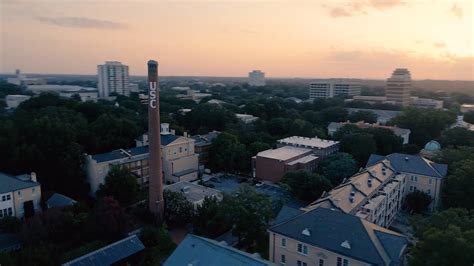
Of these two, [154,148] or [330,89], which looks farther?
[330,89]

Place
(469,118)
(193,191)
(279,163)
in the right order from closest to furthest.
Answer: (193,191)
(279,163)
(469,118)

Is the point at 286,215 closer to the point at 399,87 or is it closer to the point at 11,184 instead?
the point at 11,184

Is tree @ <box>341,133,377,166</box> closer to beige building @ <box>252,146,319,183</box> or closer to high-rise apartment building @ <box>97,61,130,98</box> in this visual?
beige building @ <box>252,146,319,183</box>

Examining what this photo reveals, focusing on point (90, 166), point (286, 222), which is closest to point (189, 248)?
point (286, 222)

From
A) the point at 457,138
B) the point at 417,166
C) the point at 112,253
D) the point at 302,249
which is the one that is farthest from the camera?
the point at 457,138

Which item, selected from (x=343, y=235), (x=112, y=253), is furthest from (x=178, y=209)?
(x=343, y=235)

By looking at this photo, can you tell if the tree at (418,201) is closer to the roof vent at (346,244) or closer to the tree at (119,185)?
A: the roof vent at (346,244)

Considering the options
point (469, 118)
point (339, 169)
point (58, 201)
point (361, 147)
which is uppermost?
point (469, 118)
